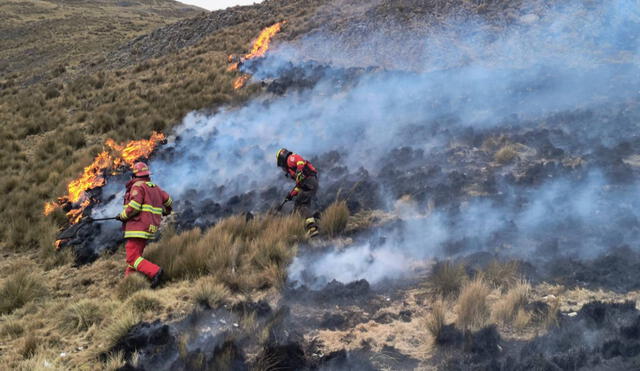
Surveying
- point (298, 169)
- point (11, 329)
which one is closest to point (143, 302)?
point (11, 329)

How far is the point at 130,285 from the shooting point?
212 inches

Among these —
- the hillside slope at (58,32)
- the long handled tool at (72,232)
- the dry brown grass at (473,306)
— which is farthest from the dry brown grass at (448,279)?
the hillside slope at (58,32)

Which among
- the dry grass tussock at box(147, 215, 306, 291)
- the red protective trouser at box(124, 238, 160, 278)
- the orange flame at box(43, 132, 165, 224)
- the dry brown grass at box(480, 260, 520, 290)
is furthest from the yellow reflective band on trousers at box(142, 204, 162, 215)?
the dry brown grass at box(480, 260, 520, 290)

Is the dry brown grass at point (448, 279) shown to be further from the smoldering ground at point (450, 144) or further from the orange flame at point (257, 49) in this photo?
the orange flame at point (257, 49)

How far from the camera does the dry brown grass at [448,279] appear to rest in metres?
5.10

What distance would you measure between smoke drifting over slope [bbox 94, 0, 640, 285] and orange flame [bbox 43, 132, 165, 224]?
→ 56 centimetres

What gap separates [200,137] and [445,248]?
7.19m

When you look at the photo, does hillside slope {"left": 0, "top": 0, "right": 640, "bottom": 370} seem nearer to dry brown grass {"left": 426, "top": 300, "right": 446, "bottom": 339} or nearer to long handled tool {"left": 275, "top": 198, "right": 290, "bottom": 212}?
dry brown grass {"left": 426, "top": 300, "right": 446, "bottom": 339}

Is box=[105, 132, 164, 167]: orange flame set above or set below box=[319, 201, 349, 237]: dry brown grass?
below

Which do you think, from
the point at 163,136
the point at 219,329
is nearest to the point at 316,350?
the point at 219,329

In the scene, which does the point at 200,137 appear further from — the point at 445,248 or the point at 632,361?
the point at 632,361

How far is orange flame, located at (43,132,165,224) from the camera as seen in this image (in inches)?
330

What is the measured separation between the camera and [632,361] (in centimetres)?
361

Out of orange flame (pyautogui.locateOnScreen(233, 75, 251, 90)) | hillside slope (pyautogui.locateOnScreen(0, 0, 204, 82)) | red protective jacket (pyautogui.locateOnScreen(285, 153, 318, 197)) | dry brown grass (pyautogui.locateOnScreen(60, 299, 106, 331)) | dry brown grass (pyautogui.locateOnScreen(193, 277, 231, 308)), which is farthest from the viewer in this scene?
hillside slope (pyautogui.locateOnScreen(0, 0, 204, 82))
